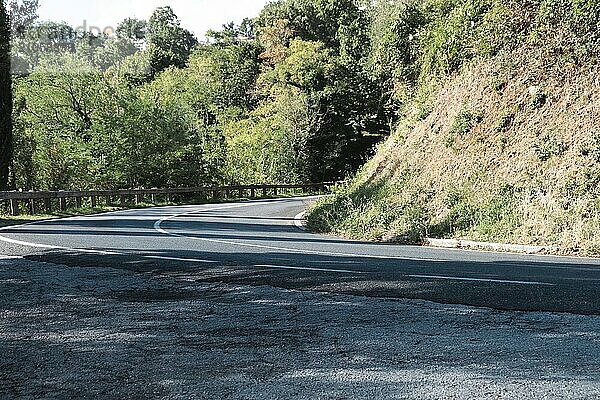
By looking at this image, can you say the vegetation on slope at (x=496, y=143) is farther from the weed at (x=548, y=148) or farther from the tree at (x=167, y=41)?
the tree at (x=167, y=41)

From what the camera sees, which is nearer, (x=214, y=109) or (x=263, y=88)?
(x=263, y=88)

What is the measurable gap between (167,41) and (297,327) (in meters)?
108

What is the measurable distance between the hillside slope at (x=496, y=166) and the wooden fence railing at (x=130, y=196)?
11.5 m

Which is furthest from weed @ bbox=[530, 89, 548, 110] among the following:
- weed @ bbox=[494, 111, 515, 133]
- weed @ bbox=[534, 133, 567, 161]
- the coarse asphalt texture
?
the coarse asphalt texture

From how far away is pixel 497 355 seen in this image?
5.47 m

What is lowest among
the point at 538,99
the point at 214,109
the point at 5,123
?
the point at 538,99

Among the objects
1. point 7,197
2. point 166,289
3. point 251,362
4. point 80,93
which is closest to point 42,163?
point 80,93

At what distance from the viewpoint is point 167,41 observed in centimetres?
10919

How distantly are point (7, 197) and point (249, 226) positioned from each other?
10.2 meters

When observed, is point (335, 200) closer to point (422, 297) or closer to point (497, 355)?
point (422, 297)

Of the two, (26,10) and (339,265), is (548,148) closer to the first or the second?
(339,265)

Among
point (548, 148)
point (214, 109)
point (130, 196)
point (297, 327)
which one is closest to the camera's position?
point (297, 327)

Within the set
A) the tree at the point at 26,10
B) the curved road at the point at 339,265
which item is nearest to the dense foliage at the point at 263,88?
the tree at the point at 26,10

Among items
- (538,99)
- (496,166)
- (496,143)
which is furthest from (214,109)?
(496,166)
